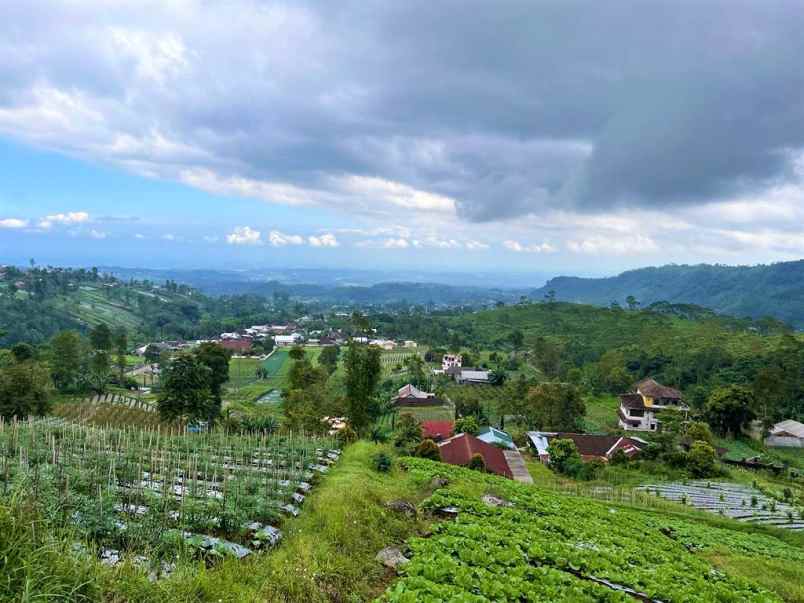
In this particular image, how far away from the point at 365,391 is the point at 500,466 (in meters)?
7.34

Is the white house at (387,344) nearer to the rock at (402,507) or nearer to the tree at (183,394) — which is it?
the tree at (183,394)

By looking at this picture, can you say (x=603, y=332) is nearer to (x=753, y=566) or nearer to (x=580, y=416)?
(x=580, y=416)

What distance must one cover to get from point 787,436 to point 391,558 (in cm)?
4632

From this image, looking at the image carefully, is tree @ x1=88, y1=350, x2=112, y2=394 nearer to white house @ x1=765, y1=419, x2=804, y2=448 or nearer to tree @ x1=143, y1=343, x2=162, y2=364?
tree @ x1=143, y1=343, x2=162, y2=364

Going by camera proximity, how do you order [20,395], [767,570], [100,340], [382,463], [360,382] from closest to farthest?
[767,570]
[382,463]
[360,382]
[20,395]
[100,340]

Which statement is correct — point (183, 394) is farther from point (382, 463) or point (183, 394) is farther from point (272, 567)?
point (272, 567)

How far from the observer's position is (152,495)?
729 centimetres

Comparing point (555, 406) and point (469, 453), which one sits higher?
point (469, 453)

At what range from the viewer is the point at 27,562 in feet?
13.3

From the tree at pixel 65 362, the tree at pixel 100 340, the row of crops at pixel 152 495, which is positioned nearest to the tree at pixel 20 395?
the row of crops at pixel 152 495

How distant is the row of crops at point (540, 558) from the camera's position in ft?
19.7

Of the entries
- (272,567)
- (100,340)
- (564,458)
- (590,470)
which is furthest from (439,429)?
(100,340)

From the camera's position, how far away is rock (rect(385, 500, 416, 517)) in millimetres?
8836

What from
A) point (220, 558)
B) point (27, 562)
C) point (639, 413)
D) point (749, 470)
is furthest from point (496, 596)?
point (639, 413)
